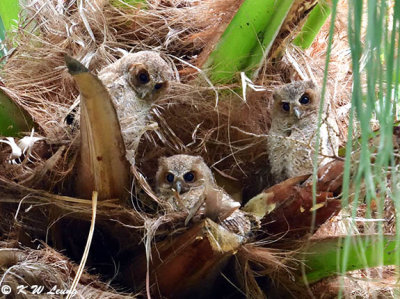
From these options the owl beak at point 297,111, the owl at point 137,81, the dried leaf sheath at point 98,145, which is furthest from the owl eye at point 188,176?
the owl beak at point 297,111

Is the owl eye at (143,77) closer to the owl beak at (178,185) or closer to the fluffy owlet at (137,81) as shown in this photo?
the fluffy owlet at (137,81)

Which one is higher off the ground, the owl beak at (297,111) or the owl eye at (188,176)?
the owl beak at (297,111)

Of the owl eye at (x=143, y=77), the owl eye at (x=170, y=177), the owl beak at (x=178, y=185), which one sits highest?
the owl eye at (x=143, y=77)

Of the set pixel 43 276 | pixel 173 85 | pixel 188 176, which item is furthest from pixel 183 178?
pixel 43 276

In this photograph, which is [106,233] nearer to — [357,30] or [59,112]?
[59,112]

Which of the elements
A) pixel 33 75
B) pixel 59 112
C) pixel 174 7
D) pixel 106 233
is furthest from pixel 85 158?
pixel 174 7

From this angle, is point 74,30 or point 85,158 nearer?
point 85,158

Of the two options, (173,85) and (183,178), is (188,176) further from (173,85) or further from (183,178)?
(173,85)
